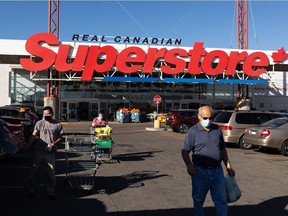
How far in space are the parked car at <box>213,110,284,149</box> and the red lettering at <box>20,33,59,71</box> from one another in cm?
1978

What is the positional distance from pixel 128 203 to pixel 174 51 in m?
30.2

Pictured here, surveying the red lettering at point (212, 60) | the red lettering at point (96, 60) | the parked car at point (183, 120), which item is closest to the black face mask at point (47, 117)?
the parked car at point (183, 120)

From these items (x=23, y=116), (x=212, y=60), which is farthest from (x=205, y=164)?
(x=212, y=60)

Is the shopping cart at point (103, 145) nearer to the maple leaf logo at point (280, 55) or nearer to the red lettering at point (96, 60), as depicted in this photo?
the red lettering at point (96, 60)

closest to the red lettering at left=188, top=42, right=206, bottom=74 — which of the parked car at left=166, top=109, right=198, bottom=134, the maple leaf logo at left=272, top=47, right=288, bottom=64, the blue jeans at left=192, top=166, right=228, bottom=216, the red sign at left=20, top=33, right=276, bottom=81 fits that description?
the red sign at left=20, top=33, right=276, bottom=81

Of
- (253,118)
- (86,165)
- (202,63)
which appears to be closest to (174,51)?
(202,63)

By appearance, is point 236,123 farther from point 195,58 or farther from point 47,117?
point 195,58

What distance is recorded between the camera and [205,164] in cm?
543

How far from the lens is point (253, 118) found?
697 inches

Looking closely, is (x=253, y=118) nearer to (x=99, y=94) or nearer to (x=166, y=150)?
(x=166, y=150)

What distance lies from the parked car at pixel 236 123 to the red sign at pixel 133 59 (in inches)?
733

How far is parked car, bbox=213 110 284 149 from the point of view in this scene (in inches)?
671

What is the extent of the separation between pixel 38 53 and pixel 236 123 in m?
21.3

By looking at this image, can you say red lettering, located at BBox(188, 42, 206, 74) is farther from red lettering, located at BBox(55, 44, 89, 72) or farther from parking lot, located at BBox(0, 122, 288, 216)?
parking lot, located at BBox(0, 122, 288, 216)
